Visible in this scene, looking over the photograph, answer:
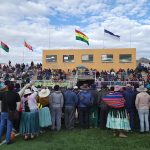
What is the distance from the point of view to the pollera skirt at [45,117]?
1207 cm

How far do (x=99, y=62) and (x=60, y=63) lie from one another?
595 centimetres

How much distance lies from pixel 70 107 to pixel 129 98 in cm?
232

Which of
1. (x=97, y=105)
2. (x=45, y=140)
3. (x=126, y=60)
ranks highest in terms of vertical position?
(x=126, y=60)

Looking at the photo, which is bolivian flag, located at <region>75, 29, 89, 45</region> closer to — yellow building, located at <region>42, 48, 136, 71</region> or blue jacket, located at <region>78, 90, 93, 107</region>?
yellow building, located at <region>42, 48, 136, 71</region>

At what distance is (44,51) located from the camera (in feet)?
166

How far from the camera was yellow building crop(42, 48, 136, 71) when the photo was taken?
152 ft

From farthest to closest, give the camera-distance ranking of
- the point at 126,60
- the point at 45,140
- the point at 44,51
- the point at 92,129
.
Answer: the point at 44,51, the point at 126,60, the point at 92,129, the point at 45,140

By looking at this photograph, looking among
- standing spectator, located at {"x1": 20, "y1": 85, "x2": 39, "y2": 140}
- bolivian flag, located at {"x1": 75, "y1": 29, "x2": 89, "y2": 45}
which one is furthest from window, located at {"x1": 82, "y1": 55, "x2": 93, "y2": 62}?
standing spectator, located at {"x1": 20, "y1": 85, "x2": 39, "y2": 140}

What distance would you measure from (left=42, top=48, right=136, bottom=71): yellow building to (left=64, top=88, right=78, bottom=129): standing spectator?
34178 mm

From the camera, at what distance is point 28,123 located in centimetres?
1116

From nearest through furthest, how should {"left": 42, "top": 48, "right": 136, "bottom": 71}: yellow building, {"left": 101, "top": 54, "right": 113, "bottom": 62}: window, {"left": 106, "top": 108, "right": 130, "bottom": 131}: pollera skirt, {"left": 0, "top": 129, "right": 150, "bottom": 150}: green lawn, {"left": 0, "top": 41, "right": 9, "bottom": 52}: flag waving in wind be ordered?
{"left": 0, "top": 129, "right": 150, "bottom": 150}: green lawn → {"left": 106, "top": 108, "right": 130, "bottom": 131}: pollera skirt → {"left": 0, "top": 41, "right": 9, "bottom": 52}: flag waving in wind → {"left": 42, "top": 48, "right": 136, "bottom": 71}: yellow building → {"left": 101, "top": 54, "right": 113, "bottom": 62}: window

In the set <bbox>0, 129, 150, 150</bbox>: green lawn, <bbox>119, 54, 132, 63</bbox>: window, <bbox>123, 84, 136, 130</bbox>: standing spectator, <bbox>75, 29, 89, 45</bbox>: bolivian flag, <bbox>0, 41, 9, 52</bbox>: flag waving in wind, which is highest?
<bbox>75, 29, 89, 45</bbox>: bolivian flag

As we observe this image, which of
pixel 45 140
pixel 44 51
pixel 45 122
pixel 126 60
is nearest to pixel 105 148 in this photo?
pixel 45 140

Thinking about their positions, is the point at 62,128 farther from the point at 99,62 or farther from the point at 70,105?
the point at 99,62
